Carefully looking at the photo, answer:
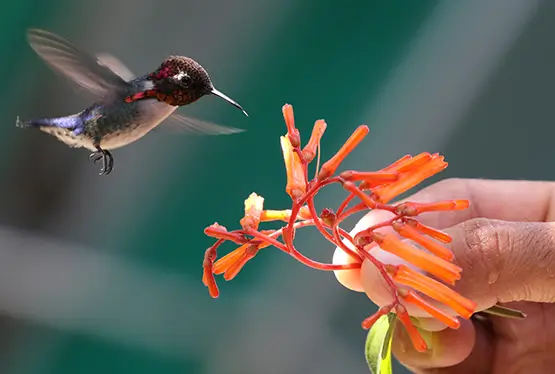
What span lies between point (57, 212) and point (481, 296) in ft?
2.91

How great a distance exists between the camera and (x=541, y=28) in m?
1.60

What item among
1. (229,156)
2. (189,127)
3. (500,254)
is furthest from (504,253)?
(229,156)

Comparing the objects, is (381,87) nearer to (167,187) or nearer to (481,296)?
(167,187)

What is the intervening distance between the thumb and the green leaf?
99 millimetres

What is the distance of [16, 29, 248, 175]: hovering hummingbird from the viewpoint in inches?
18.9

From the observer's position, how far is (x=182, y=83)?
0.47 meters

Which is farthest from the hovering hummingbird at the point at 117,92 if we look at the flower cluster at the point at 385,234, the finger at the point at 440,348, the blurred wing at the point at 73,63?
the finger at the point at 440,348

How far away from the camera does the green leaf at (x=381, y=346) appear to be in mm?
692

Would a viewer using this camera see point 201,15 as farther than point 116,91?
Yes

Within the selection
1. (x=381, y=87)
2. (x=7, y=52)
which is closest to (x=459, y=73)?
(x=381, y=87)

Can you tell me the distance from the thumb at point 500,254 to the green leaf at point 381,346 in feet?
0.32

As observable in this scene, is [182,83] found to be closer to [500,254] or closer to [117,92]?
[117,92]

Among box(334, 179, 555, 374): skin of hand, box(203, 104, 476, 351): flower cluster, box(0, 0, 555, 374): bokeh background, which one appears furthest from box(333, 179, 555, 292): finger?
box(203, 104, 476, 351): flower cluster

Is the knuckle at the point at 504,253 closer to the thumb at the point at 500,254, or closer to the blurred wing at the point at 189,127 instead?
the thumb at the point at 500,254
